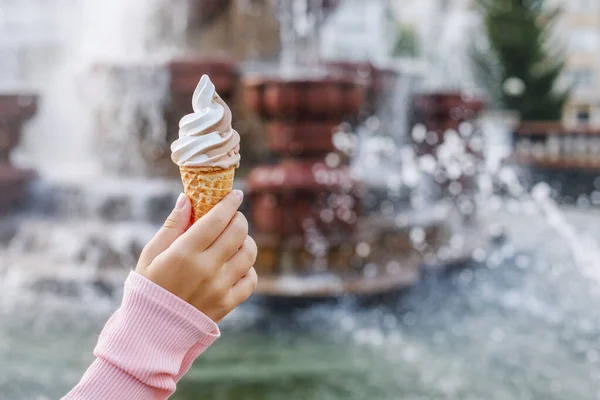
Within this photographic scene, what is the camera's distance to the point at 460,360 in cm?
475

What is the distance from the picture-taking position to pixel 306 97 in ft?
19.1

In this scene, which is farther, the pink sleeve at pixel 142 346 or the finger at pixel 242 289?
the finger at pixel 242 289

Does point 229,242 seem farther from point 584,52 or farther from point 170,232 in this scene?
point 584,52

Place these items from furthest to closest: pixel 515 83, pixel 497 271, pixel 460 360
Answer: pixel 515 83, pixel 497 271, pixel 460 360

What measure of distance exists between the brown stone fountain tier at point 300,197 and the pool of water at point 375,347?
75cm

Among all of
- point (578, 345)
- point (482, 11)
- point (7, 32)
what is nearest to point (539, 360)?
point (578, 345)

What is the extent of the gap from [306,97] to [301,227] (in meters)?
1.08

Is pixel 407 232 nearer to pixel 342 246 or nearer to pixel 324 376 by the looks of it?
pixel 342 246

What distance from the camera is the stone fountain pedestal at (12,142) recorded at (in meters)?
7.13

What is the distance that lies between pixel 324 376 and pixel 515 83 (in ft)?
80.1

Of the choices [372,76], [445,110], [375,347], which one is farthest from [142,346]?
[445,110]

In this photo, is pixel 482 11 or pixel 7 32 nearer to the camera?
pixel 7 32

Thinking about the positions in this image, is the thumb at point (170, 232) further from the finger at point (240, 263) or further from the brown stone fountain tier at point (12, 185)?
the brown stone fountain tier at point (12, 185)

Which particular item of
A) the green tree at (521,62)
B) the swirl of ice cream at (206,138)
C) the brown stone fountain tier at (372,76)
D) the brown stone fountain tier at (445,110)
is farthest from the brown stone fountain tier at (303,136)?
the green tree at (521,62)
